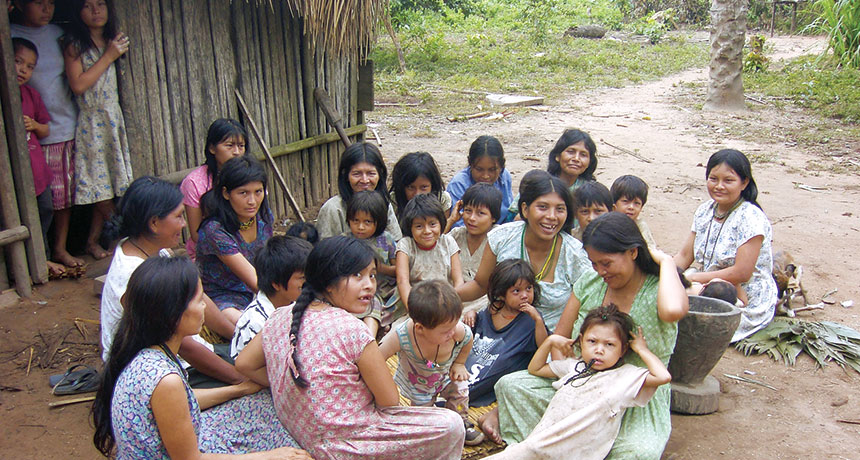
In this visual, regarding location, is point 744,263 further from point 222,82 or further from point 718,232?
point 222,82

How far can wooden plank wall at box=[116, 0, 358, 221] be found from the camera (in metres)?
4.76

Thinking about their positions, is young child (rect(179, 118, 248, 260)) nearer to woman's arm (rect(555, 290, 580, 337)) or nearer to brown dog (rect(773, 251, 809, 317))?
woman's arm (rect(555, 290, 580, 337))

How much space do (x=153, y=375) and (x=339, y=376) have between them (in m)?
0.60

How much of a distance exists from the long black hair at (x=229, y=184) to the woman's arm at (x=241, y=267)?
6.4 inches

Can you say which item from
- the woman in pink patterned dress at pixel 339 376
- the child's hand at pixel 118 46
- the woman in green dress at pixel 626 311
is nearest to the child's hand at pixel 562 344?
the woman in green dress at pixel 626 311

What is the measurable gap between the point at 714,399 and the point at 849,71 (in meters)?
11.7

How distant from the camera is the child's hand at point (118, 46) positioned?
4473 millimetres

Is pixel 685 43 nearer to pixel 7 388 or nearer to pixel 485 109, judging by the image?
pixel 485 109

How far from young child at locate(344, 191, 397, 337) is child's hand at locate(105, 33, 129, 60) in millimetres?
1871

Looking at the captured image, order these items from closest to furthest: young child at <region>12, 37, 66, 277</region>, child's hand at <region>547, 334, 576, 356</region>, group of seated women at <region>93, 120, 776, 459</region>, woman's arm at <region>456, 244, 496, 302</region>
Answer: group of seated women at <region>93, 120, 776, 459</region>
child's hand at <region>547, 334, 576, 356</region>
woman's arm at <region>456, 244, 496, 302</region>
young child at <region>12, 37, 66, 277</region>

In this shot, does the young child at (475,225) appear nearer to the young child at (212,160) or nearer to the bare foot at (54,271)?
the young child at (212,160)

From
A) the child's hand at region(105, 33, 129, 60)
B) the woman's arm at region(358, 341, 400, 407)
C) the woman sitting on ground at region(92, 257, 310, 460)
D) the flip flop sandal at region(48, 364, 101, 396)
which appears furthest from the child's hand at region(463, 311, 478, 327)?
the child's hand at region(105, 33, 129, 60)

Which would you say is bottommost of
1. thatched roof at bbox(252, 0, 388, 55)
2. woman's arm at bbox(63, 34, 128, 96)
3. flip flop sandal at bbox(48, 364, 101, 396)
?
flip flop sandal at bbox(48, 364, 101, 396)

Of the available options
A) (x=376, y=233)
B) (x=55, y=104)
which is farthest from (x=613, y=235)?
(x=55, y=104)
